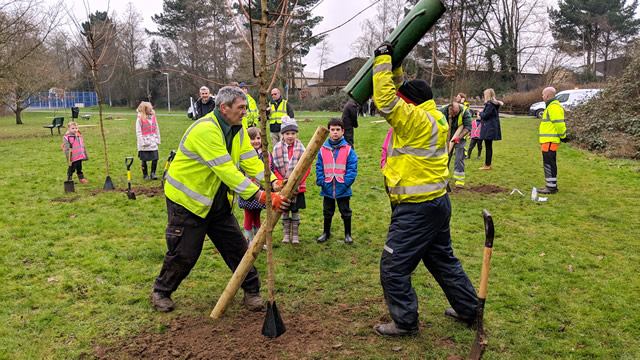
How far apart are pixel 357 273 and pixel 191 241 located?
225 centimetres

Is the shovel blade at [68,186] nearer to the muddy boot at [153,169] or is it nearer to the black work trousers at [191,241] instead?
the muddy boot at [153,169]

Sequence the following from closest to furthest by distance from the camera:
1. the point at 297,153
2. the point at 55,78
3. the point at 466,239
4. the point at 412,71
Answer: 1. the point at 297,153
2. the point at 466,239
3. the point at 55,78
4. the point at 412,71

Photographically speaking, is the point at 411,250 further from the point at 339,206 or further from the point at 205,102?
the point at 205,102

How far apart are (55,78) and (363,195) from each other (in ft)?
96.3

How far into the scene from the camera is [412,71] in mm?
42531

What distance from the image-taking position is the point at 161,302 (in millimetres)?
4469

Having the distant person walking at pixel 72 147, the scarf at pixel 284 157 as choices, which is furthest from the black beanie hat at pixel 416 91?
the distant person walking at pixel 72 147

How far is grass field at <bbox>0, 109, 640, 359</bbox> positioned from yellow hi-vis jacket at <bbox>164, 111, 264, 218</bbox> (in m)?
1.28

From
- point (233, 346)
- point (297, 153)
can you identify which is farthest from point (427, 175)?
point (297, 153)

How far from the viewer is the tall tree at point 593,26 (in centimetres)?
4375

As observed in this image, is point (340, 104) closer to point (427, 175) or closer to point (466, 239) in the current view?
point (466, 239)

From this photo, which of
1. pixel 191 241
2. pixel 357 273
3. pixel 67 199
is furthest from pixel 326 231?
pixel 67 199

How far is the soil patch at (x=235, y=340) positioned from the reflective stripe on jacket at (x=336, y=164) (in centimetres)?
239

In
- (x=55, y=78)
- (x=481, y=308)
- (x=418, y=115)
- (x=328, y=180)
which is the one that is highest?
(x=55, y=78)
